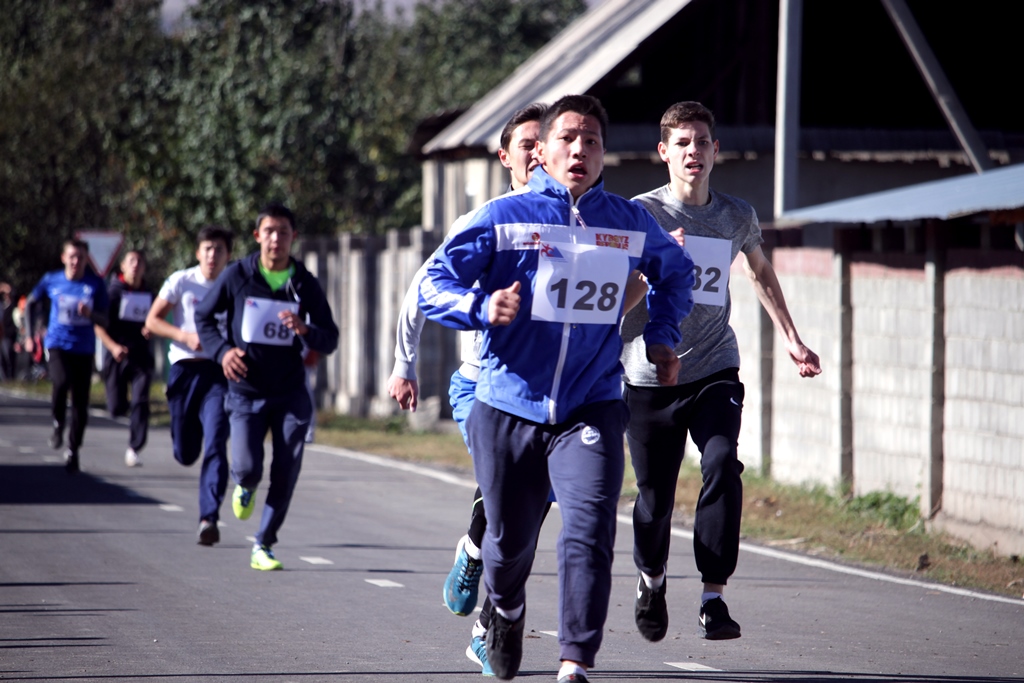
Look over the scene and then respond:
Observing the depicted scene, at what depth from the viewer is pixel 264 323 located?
938 cm

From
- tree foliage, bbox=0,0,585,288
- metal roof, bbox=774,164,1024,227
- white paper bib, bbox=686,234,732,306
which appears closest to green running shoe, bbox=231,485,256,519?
white paper bib, bbox=686,234,732,306

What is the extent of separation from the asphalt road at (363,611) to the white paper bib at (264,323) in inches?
54.5

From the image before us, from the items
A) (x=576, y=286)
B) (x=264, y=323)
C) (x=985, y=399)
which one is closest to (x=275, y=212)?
(x=264, y=323)

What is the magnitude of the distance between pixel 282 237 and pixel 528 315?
13.9 feet

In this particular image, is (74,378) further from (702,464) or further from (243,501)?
(702,464)

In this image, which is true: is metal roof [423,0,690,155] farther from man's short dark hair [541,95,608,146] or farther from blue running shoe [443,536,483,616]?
man's short dark hair [541,95,608,146]

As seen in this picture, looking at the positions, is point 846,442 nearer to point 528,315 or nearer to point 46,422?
point 528,315

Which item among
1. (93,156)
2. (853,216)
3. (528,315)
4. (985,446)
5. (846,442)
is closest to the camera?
(528,315)

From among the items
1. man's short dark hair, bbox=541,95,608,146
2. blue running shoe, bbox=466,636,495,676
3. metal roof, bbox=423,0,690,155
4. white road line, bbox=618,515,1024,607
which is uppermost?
metal roof, bbox=423,0,690,155

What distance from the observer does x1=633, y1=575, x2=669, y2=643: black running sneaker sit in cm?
652

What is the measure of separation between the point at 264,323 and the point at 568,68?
57.1 feet

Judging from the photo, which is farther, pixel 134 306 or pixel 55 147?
pixel 55 147

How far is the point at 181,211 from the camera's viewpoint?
98.0 feet

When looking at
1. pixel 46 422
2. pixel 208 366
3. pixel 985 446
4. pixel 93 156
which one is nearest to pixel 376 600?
pixel 208 366
